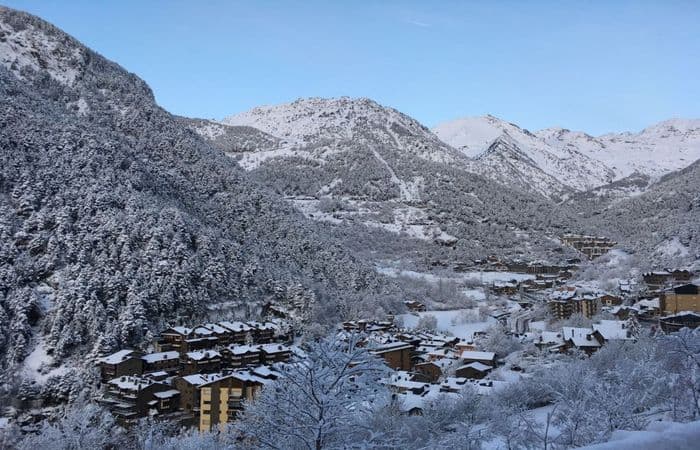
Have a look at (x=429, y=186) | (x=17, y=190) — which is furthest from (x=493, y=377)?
(x=429, y=186)

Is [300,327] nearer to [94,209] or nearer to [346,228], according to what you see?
[94,209]

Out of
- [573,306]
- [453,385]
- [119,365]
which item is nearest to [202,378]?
[119,365]

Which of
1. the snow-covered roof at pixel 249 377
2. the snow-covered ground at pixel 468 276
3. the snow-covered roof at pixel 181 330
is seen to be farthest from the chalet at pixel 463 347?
A: the snow-covered ground at pixel 468 276

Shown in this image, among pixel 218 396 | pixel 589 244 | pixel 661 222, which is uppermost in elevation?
Result: pixel 661 222

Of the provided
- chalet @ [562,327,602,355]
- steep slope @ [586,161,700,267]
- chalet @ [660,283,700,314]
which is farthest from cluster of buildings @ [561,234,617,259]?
chalet @ [562,327,602,355]

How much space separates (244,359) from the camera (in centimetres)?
3775

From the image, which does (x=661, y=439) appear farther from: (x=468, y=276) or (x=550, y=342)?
(x=468, y=276)

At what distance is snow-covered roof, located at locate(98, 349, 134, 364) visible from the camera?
112 ft

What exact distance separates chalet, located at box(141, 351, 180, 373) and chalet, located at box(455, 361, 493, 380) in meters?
18.5

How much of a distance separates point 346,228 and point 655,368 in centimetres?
9858

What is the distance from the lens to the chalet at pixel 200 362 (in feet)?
117

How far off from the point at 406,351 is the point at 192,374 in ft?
49.6

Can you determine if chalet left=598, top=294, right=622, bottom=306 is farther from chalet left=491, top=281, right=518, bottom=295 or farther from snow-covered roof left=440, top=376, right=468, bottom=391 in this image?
snow-covered roof left=440, top=376, right=468, bottom=391

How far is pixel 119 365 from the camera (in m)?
34.0
